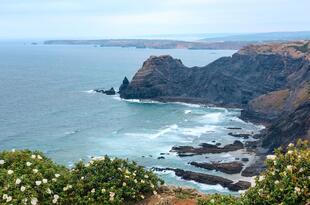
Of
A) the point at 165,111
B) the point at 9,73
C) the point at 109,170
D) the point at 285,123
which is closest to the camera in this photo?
the point at 109,170

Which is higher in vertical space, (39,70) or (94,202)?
(94,202)

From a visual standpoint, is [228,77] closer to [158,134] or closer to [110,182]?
[158,134]

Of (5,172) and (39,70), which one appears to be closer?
(5,172)

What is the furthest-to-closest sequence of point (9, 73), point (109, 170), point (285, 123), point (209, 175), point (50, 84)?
point (9, 73)
point (50, 84)
point (285, 123)
point (209, 175)
point (109, 170)

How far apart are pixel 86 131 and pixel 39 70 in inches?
→ 4633

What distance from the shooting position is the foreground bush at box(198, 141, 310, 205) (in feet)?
41.3

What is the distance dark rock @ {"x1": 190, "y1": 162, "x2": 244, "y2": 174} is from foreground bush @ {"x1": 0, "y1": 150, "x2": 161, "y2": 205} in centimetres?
4696

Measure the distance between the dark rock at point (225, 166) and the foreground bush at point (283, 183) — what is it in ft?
163

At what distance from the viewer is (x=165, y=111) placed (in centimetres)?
11094

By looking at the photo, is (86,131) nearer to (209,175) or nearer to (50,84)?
(209,175)

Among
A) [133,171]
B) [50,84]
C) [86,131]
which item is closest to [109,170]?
[133,171]

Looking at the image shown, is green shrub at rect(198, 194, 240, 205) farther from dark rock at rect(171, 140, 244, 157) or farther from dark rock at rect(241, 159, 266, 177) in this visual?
dark rock at rect(171, 140, 244, 157)

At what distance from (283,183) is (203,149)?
61752mm

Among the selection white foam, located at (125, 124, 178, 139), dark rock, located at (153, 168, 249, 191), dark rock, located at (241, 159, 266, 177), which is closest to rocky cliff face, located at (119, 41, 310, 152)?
white foam, located at (125, 124, 178, 139)
